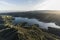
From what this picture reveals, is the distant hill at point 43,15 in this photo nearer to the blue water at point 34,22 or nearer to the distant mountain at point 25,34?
the blue water at point 34,22

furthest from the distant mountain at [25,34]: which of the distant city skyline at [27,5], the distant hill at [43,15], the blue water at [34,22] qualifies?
the distant city skyline at [27,5]

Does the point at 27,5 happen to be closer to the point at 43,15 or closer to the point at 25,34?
the point at 43,15

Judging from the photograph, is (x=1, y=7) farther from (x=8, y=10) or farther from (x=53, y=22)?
(x=53, y=22)

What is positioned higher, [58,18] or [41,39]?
[58,18]

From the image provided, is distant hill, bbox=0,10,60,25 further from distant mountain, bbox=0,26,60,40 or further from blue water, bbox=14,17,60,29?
distant mountain, bbox=0,26,60,40

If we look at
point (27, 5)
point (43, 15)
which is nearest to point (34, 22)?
point (43, 15)

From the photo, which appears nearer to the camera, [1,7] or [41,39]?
[41,39]

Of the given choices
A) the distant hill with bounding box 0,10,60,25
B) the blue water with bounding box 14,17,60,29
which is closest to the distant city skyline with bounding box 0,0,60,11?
the distant hill with bounding box 0,10,60,25

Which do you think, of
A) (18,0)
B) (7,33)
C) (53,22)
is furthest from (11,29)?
(53,22)

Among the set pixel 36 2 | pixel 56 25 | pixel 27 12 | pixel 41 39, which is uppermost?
pixel 36 2
